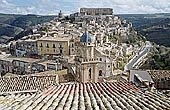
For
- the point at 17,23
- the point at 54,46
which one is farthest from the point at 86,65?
the point at 17,23

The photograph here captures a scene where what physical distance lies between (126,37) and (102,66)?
34.5 m

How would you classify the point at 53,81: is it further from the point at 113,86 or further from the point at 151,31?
the point at 151,31

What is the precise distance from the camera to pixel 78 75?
66.8 feet

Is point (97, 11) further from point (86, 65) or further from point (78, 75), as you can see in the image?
point (86, 65)

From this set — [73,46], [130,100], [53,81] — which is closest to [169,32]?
[73,46]

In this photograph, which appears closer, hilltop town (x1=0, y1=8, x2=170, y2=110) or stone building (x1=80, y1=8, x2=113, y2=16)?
hilltop town (x1=0, y1=8, x2=170, y2=110)

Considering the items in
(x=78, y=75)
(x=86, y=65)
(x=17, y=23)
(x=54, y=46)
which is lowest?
(x=78, y=75)

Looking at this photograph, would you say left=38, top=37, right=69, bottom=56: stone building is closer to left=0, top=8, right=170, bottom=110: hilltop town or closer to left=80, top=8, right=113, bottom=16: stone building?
left=0, top=8, right=170, bottom=110: hilltop town

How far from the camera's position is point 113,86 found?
8.06 meters

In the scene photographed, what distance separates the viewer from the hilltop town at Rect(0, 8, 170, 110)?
5.51m

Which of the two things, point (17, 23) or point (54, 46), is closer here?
point (54, 46)

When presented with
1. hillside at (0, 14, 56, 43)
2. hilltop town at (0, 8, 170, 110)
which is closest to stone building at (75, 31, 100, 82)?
hilltop town at (0, 8, 170, 110)

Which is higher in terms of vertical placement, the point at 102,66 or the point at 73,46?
the point at 73,46

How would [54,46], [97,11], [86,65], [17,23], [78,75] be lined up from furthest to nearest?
[17,23], [97,11], [54,46], [78,75], [86,65]
